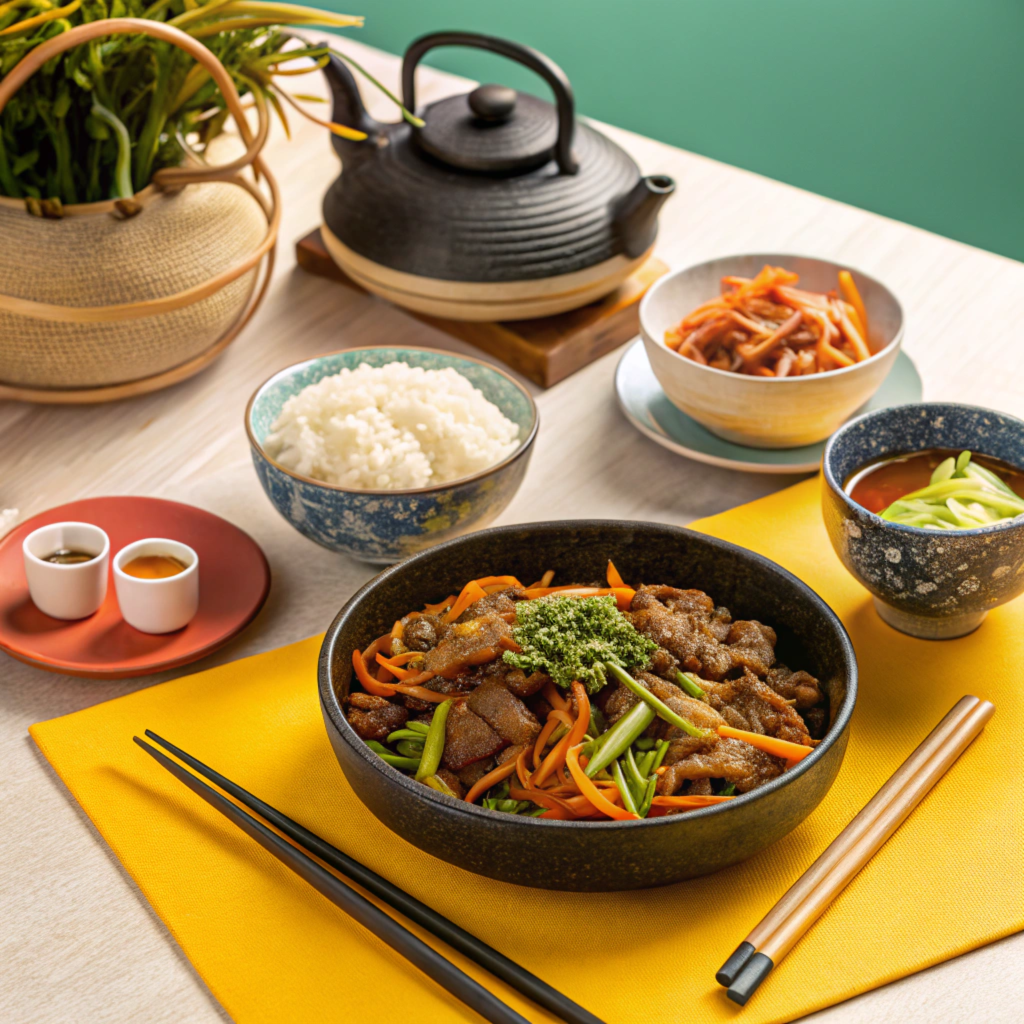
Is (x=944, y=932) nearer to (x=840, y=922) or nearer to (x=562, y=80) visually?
(x=840, y=922)

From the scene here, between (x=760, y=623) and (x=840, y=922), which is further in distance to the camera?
(x=760, y=623)

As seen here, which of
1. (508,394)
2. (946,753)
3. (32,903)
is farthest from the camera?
(508,394)

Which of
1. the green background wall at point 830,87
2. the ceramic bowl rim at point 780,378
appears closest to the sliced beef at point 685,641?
the ceramic bowl rim at point 780,378

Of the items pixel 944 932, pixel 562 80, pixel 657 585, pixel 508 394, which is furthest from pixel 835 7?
pixel 944 932

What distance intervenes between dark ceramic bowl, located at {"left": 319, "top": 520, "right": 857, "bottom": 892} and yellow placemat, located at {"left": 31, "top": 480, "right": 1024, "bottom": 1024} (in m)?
0.06

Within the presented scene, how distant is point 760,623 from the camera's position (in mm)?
1247

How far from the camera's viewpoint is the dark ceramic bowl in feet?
3.09

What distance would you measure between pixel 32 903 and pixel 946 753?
3.10 ft

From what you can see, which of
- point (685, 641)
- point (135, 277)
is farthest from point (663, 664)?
point (135, 277)

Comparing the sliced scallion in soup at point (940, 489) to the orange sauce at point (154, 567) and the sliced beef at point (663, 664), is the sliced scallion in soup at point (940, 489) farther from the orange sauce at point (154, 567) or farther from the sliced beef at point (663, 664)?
the orange sauce at point (154, 567)

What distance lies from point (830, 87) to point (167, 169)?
3282 mm

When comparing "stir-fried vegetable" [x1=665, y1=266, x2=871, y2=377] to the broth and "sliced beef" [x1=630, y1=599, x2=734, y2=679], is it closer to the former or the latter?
the broth

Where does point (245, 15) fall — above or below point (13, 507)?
above

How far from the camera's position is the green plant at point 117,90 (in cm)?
159
